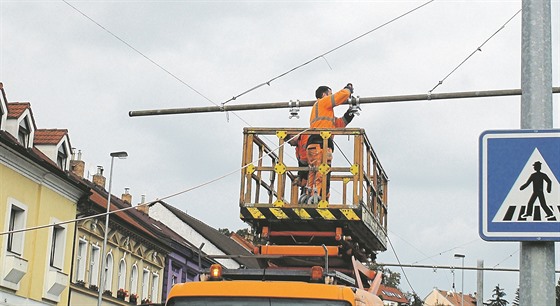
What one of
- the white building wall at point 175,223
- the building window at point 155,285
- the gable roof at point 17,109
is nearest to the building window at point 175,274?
the building window at point 155,285

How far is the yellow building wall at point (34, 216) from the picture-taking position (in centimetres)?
3146

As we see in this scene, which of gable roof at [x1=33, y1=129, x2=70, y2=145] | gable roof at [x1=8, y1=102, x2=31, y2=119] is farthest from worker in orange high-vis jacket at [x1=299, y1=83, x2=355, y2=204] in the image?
gable roof at [x1=33, y1=129, x2=70, y2=145]

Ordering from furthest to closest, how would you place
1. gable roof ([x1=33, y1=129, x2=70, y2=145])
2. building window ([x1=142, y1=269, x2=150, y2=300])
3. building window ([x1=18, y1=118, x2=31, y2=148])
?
building window ([x1=142, y1=269, x2=150, y2=300]), gable roof ([x1=33, y1=129, x2=70, y2=145]), building window ([x1=18, y1=118, x2=31, y2=148])

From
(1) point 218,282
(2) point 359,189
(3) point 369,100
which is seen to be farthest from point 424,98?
(1) point 218,282

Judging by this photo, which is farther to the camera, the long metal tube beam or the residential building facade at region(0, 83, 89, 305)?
the residential building facade at region(0, 83, 89, 305)

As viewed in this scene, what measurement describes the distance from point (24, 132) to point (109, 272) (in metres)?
8.97

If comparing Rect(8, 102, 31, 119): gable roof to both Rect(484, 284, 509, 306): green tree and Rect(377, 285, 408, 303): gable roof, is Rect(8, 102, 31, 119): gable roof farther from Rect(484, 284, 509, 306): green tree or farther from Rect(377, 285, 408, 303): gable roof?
Rect(484, 284, 509, 306): green tree

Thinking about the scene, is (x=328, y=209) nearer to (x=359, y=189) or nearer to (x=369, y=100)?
(x=359, y=189)

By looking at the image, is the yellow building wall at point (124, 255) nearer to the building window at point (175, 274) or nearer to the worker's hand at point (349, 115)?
the building window at point (175, 274)

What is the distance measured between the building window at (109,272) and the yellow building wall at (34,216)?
5206mm

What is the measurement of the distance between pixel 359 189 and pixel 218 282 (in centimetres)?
341

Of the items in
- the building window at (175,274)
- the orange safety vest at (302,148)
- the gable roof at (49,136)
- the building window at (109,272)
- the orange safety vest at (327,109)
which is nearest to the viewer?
the orange safety vest at (302,148)

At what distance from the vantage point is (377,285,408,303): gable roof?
13093 millimetres

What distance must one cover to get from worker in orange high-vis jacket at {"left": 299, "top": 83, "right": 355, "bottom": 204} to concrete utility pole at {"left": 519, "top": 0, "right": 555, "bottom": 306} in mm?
5645
